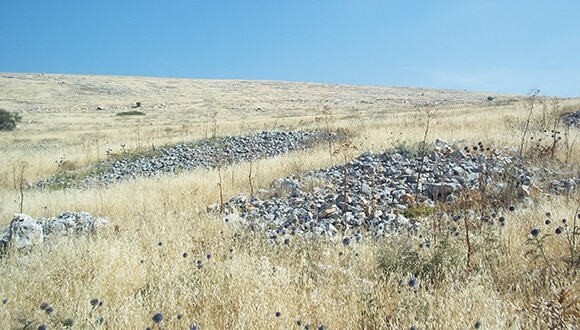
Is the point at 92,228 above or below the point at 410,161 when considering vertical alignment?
below

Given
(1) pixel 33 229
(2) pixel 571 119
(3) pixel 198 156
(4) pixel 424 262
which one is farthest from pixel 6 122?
(2) pixel 571 119

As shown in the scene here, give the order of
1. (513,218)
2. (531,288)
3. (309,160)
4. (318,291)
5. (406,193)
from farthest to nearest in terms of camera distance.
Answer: (309,160) < (406,193) < (513,218) < (318,291) < (531,288)

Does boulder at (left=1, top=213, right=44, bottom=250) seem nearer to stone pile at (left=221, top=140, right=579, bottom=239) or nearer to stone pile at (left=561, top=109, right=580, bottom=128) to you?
stone pile at (left=221, top=140, right=579, bottom=239)

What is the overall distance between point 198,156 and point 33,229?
445 inches

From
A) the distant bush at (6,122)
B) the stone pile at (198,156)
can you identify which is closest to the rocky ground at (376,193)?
the stone pile at (198,156)

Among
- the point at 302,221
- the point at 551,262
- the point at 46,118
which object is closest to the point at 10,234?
the point at 302,221

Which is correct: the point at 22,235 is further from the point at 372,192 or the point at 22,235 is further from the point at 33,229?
the point at 372,192

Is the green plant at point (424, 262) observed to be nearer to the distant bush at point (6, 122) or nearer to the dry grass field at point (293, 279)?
the dry grass field at point (293, 279)

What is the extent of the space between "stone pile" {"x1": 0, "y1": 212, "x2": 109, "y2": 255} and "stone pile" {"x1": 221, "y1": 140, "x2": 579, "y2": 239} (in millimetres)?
2287

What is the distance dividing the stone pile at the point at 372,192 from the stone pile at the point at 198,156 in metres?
5.39

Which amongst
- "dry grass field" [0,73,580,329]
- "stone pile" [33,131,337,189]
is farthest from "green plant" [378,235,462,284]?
"stone pile" [33,131,337,189]

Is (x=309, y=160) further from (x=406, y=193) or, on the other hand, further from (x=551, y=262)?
(x=551, y=262)

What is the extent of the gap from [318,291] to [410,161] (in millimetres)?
6417

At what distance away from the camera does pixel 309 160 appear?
1105 centimetres
